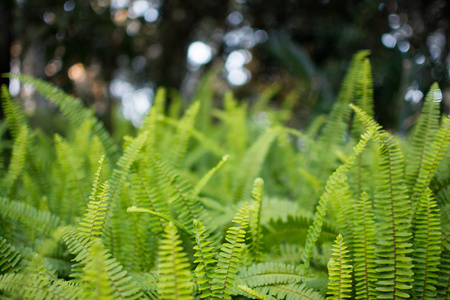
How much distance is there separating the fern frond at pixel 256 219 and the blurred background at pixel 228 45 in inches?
45.1

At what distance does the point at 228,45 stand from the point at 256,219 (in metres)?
2.36

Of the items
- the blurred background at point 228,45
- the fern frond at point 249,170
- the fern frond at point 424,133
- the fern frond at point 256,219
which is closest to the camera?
Result: the fern frond at point 256,219

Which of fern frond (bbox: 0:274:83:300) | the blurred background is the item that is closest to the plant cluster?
fern frond (bbox: 0:274:83:300)

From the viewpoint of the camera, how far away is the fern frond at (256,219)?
27.2 inches

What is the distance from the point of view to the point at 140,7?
7.51ft

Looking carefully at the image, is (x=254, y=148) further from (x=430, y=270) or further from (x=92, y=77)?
(x=92, y=77)

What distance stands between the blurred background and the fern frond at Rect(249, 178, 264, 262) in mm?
1144

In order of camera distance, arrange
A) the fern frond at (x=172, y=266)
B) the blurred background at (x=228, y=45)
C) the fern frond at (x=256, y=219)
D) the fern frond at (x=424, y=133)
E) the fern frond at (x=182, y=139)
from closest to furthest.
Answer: the fern frond at (x=172, y=266) → the fern frond at (x=256, y=219) → the fern frond at (x=424, y=133) → the fern frond at (x=182, y=139) → the blurred background at (x=228, y=45)

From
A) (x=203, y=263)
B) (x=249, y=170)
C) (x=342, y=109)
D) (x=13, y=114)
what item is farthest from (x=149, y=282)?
(x=342, y=109)

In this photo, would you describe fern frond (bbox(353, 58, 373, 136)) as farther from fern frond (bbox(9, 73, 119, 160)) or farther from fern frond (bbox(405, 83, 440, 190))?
fern frond (bbox(9, 73, 119, 160))

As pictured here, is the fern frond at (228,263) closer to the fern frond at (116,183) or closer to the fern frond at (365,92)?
the fern frond at (116,183)

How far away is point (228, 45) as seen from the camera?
2799mm

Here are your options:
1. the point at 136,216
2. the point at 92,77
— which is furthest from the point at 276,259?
the point at 92,77

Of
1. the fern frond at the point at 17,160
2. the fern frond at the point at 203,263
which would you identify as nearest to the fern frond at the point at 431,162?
the fern frond at the point at 203,263
